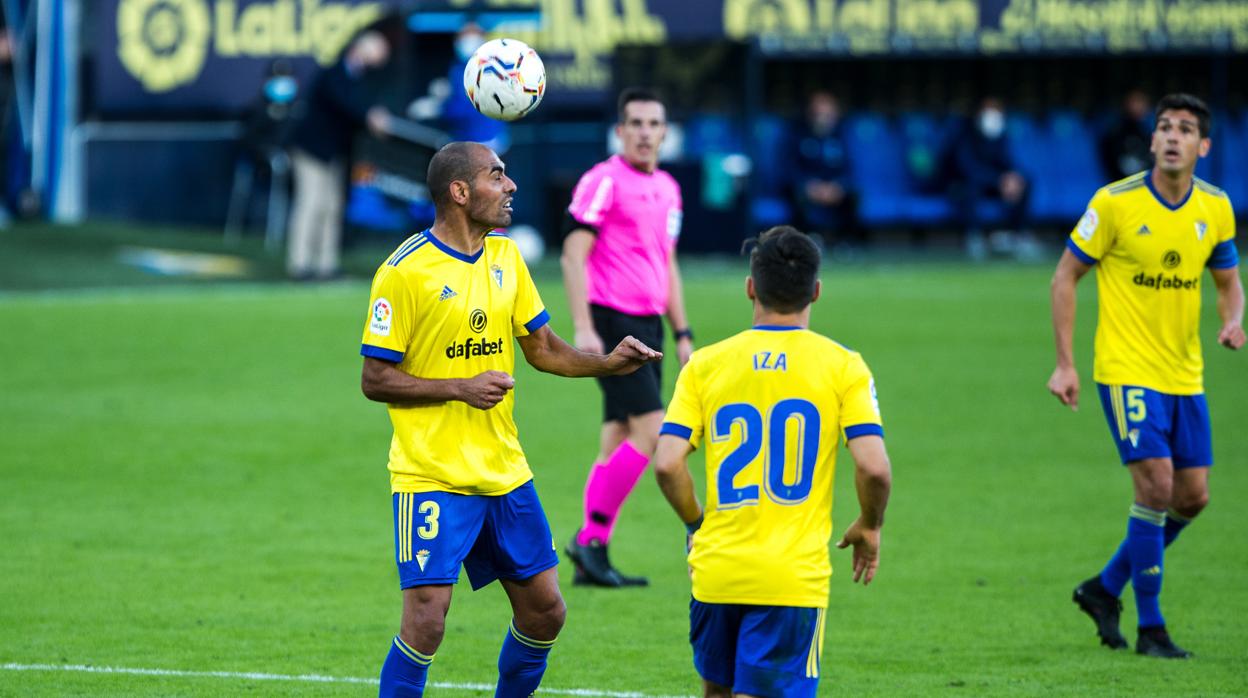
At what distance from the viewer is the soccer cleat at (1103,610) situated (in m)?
7.70

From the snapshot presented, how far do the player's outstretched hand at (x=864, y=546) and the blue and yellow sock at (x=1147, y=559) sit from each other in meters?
2.71

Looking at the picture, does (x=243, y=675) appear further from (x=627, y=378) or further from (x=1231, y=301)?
(x=1231, y=301)

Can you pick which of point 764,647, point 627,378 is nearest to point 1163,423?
point 627,378

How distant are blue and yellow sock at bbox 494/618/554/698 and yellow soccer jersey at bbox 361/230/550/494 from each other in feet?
1.79

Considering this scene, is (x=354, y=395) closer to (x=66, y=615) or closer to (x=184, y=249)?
(x=66, y=615)

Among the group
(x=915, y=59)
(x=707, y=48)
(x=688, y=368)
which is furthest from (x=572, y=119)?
(x=688, y=368)

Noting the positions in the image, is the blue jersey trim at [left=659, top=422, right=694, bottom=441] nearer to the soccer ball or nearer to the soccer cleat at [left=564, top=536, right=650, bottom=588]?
the soccer ball

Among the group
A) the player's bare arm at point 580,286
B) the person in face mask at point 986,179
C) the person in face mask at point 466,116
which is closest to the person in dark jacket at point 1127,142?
the person in face mask at point 986,179

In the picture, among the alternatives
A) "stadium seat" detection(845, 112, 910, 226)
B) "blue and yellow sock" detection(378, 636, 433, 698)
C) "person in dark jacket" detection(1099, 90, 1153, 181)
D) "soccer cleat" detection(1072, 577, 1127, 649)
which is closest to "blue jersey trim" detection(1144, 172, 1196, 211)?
"soccer cleat" detection(1072, 577, 1127, 649)

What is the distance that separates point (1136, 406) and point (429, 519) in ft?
11.2

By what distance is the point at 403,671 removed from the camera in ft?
18.9

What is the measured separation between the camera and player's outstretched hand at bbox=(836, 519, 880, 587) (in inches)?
203

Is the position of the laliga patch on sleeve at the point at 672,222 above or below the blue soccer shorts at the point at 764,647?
above

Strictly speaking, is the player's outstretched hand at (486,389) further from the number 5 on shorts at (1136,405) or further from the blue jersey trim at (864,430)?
the number 5 on shorts at (1136,405)
